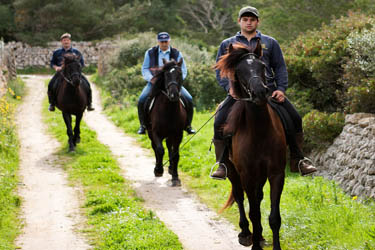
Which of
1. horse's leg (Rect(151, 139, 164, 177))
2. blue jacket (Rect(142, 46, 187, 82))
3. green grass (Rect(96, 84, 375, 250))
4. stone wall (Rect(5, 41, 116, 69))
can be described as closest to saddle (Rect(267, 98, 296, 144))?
green grass (Rect(96, 84, 375, 250))

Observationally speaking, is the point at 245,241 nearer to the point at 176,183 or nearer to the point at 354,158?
the point at 354,158

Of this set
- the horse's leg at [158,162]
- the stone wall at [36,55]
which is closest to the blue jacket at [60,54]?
the horse's leg at [158,162]

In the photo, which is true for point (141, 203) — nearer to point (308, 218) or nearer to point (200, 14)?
point (308, 218)

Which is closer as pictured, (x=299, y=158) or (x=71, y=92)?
(x=299, y=158)

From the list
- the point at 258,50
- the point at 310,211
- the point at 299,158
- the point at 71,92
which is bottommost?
the point at 310,211

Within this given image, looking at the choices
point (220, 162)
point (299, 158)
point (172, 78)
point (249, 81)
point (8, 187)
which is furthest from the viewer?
point (172, 78)

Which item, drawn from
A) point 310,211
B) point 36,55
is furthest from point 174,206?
point 36,55

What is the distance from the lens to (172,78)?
29.8 ft

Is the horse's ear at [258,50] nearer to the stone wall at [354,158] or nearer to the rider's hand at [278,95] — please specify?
the rider's hand at [278,95]

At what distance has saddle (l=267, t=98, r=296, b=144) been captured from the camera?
5.85m

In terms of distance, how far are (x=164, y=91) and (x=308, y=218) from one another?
4.09 m

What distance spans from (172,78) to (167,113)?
806 millimetres

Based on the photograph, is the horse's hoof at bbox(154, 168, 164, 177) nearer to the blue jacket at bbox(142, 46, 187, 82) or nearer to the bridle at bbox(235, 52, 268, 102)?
the blue jacket at bbox(142, 46, 187, 82)

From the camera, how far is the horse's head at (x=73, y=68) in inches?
485
